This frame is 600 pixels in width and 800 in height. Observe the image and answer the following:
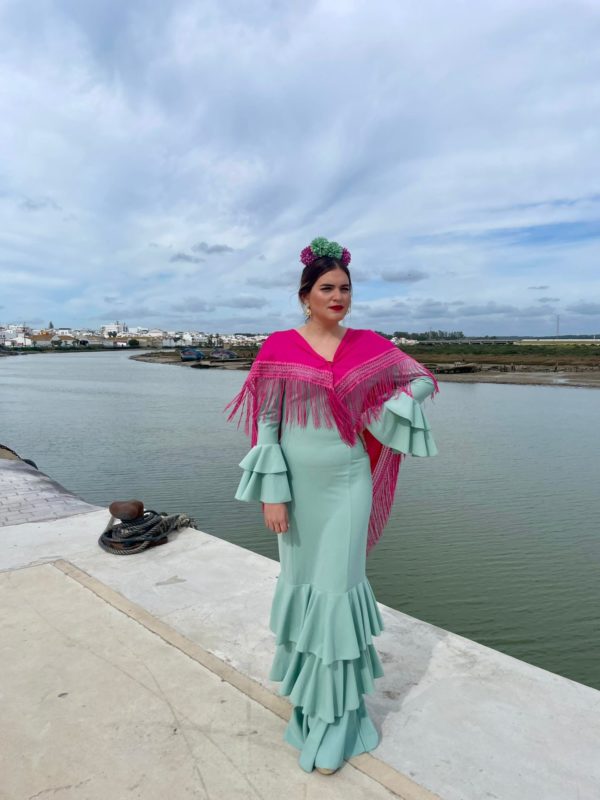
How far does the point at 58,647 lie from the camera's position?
3.09 metres

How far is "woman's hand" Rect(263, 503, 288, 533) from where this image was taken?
226cm

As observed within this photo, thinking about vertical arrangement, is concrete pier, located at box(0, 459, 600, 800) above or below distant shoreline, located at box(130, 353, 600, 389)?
above

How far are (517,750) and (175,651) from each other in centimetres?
167

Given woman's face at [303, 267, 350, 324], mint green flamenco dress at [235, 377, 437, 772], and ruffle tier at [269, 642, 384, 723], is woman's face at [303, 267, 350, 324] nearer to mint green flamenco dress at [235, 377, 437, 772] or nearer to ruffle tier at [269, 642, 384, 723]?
mint green flamenco dress at [235, 377, 437, 772]

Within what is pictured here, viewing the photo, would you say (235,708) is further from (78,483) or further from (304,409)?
(78,483)

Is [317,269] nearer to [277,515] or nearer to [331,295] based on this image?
[331,295]

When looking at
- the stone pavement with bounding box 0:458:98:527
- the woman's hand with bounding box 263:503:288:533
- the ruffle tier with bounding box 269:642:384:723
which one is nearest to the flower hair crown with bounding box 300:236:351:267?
the woman's hand with bounding box 263:503:288:533

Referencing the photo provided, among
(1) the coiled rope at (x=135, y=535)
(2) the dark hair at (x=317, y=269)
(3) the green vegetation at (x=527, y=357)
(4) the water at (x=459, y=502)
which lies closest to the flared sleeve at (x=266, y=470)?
(2) the dark hair at (x=317, y=269)

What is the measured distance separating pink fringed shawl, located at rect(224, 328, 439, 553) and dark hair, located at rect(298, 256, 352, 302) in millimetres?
201

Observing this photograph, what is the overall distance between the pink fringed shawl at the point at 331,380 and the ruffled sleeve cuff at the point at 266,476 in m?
0.14

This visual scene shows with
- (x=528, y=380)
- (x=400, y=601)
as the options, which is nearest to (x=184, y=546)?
(x=400, y=601)

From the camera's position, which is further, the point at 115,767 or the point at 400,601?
the point at 400,601

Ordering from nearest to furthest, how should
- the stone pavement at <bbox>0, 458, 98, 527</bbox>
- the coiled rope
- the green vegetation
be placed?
the coiled rope < the stone pavement at <bbox>0, 458, 98, 527</bbox> < the green vegetation

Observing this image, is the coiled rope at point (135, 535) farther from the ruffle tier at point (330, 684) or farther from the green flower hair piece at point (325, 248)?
the green flower hair piece at point (325, 248)
